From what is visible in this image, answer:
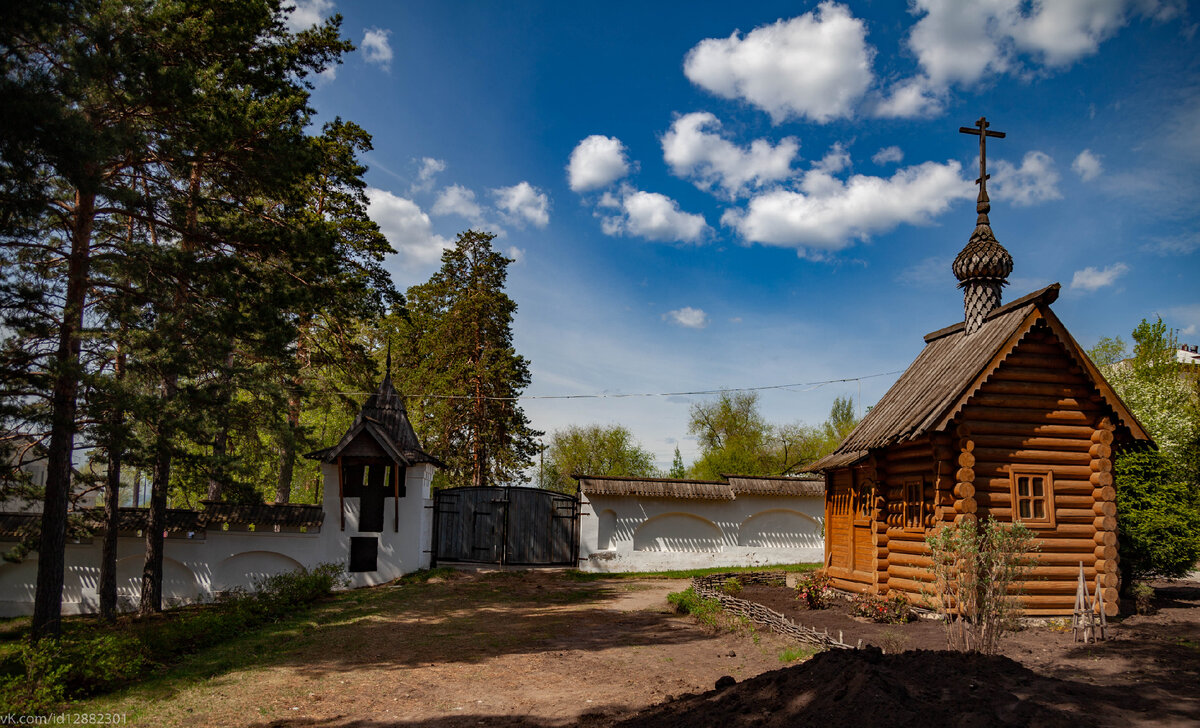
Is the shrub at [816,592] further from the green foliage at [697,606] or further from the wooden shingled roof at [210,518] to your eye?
the wooden shingled roof at [210,518]

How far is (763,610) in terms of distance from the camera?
1195 cm

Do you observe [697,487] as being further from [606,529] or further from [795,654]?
[795,654]

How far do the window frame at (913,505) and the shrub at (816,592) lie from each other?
2518mm

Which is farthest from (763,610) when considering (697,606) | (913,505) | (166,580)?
(166,580)

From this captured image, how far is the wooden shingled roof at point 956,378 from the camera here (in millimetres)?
11617

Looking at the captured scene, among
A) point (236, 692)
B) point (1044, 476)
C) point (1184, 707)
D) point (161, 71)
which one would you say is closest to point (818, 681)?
point (1184, 707)

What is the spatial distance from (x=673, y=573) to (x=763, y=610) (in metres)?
11.9

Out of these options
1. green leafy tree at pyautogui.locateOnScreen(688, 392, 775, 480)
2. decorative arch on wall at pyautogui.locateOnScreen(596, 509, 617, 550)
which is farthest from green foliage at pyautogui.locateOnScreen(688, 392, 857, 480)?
decorative arch on wall at pyautogui.locateOnScreen(596, 509, 617, 550)

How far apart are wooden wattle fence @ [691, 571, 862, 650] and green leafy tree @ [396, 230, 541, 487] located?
1548 centimetres

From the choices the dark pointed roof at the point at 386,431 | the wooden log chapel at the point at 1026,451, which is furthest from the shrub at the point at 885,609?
the dark pointed roof at the point at 386,431

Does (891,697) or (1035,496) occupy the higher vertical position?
(1035,496)

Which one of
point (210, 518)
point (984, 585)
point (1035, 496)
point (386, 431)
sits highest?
point (386, 431)

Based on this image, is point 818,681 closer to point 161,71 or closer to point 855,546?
point 855,546

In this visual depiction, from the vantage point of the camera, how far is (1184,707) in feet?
19.9
